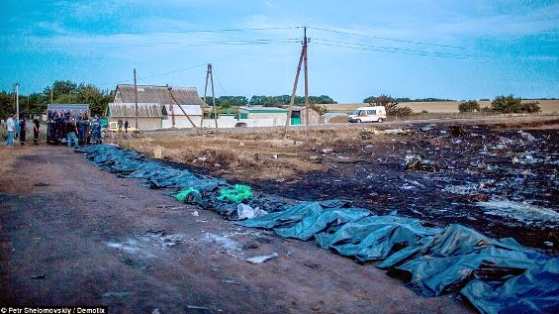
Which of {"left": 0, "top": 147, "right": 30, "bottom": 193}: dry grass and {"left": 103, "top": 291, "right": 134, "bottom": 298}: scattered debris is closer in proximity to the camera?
{"left": 103, "top": 291, "right": 134, "bottom": 298}: scattered debris

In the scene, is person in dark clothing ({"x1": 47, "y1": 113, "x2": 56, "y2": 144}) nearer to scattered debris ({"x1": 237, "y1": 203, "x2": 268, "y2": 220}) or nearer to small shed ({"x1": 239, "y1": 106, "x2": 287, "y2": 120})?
scattered debris ({"x1": 237, "y1": 203, "x2": 268, "y2": 220})

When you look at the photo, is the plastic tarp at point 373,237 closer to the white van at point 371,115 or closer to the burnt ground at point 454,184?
the burnt ground at point 454,184

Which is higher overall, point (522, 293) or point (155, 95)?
point (155, 95)

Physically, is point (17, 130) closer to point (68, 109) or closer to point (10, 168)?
point (68, 109)

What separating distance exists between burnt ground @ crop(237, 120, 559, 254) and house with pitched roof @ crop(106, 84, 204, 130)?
21.4 meters

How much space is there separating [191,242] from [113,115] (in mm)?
38896

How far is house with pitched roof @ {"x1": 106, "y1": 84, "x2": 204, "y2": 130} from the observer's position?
4128 cm

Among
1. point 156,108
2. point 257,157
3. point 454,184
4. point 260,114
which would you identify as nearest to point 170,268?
point 454,184

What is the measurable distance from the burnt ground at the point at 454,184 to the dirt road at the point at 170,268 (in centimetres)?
301

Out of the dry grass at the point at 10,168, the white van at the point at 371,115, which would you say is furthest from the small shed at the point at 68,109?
the white van at the point at 371,115

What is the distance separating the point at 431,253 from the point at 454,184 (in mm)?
7604

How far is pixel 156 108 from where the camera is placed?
1688 inches

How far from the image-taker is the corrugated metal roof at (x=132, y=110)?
40.8 meters

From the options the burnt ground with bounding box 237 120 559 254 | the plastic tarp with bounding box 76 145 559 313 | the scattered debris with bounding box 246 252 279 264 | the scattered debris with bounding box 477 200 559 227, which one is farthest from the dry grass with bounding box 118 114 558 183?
the scattered debris with bounding box 246 252 279 264
